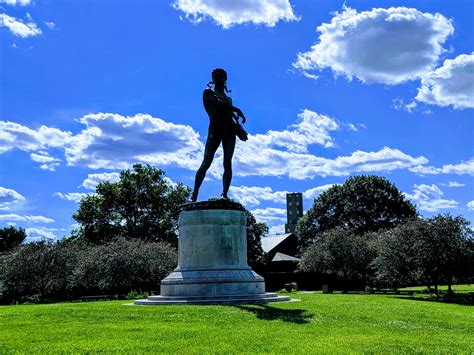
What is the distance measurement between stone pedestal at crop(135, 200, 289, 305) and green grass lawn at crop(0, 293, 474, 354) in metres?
1.94

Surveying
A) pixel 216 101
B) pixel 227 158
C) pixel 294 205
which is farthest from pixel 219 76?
pixel 294 205

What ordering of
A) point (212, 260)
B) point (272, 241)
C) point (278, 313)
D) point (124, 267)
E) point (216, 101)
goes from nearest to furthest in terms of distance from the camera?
1. point (278, 313)
2. point (212, 260)
3. point (216, 101)
4. point (124, 267)
5. point (272, 241)

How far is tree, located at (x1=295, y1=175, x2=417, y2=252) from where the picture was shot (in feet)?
202

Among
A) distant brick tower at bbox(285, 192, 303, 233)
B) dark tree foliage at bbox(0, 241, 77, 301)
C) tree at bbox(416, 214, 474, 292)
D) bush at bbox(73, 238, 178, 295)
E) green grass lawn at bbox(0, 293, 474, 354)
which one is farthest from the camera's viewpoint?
distant brick tower at bbox(285, 192, 303, 233)

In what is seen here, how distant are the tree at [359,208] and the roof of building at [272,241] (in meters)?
2.48

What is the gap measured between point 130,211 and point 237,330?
4664 centimetres

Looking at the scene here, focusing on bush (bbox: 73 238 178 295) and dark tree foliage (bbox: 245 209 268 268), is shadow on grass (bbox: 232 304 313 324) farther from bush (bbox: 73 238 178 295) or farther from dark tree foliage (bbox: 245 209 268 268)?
dark tree foliage (bbox: 245 209 268 268)

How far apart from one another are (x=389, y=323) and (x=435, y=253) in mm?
18705

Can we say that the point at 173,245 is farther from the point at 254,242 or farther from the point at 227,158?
the point at 227,158

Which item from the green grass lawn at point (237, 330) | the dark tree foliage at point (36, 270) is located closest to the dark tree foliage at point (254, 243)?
the dark tree foliage at point (36, 270)

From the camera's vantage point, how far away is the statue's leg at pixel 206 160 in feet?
58.3

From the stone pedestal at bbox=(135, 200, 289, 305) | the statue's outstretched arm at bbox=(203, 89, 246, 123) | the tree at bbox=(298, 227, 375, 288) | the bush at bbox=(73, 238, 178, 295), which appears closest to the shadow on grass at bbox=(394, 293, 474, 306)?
the stone pedestal at bbox=(135, 200, 289, 305)

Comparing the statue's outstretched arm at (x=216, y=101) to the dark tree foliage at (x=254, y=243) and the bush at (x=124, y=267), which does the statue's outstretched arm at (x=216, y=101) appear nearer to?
Result: the bush at (x=124, y=267)

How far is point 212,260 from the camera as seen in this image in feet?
53.2
